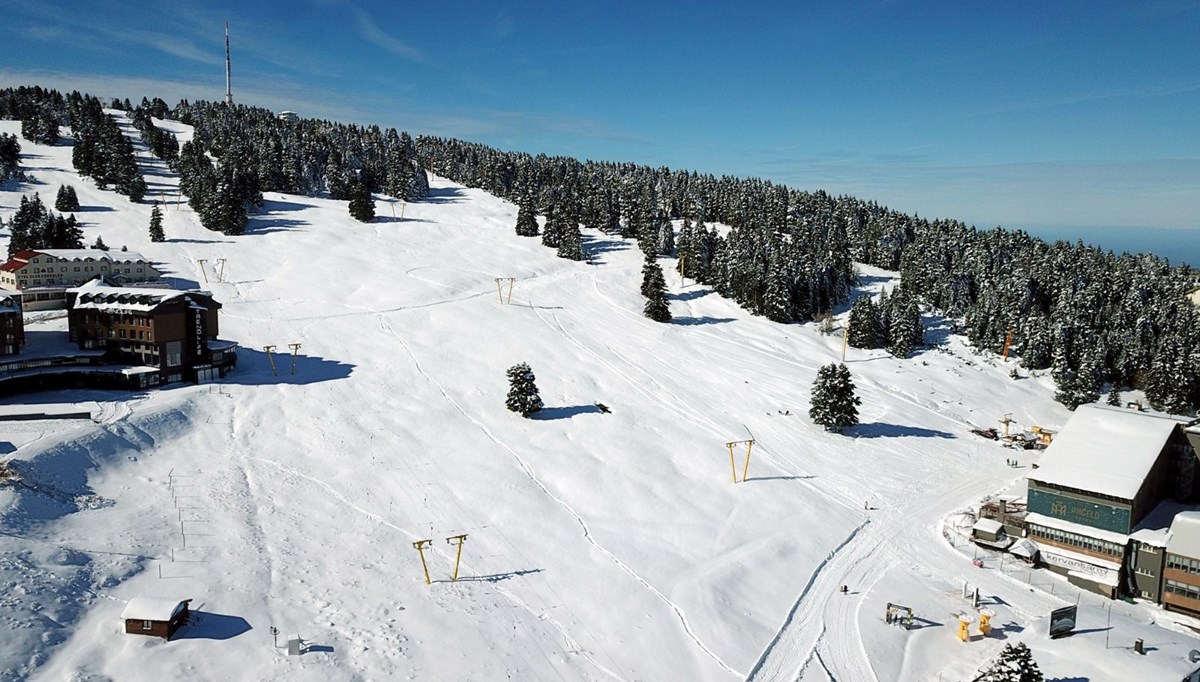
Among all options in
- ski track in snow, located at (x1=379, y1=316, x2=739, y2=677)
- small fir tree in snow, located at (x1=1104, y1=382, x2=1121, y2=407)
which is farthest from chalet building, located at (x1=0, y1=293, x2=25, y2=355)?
small fir tree in snow, located at (x1=1104, y1=382, x2=1121, y2=407)

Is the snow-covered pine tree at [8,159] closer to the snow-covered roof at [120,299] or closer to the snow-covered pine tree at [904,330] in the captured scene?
the snow-covered roof at [120,299]

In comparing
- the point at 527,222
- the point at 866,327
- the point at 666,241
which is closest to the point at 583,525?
the point at 866,327

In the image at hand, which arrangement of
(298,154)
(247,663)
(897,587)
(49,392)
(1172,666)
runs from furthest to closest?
(298,154) → (49,392) → (897,587) → (1172,666) → (247,663)

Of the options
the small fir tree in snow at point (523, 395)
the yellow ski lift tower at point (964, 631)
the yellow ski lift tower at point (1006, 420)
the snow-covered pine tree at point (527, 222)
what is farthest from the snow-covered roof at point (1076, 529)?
the snow-covered pine tree at point (527, 222)

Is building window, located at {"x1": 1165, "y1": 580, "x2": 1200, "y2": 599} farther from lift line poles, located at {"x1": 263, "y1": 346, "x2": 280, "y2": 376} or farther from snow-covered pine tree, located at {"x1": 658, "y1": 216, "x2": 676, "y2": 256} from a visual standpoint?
snow-covered pine tree, located at {"x1": 658, "y1": 216, "x2": 676, "y2": 256}

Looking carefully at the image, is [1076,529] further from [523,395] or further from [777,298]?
[777,298]

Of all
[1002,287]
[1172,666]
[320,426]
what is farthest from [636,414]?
[1002,287]

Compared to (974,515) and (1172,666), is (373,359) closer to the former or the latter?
(974,515)
